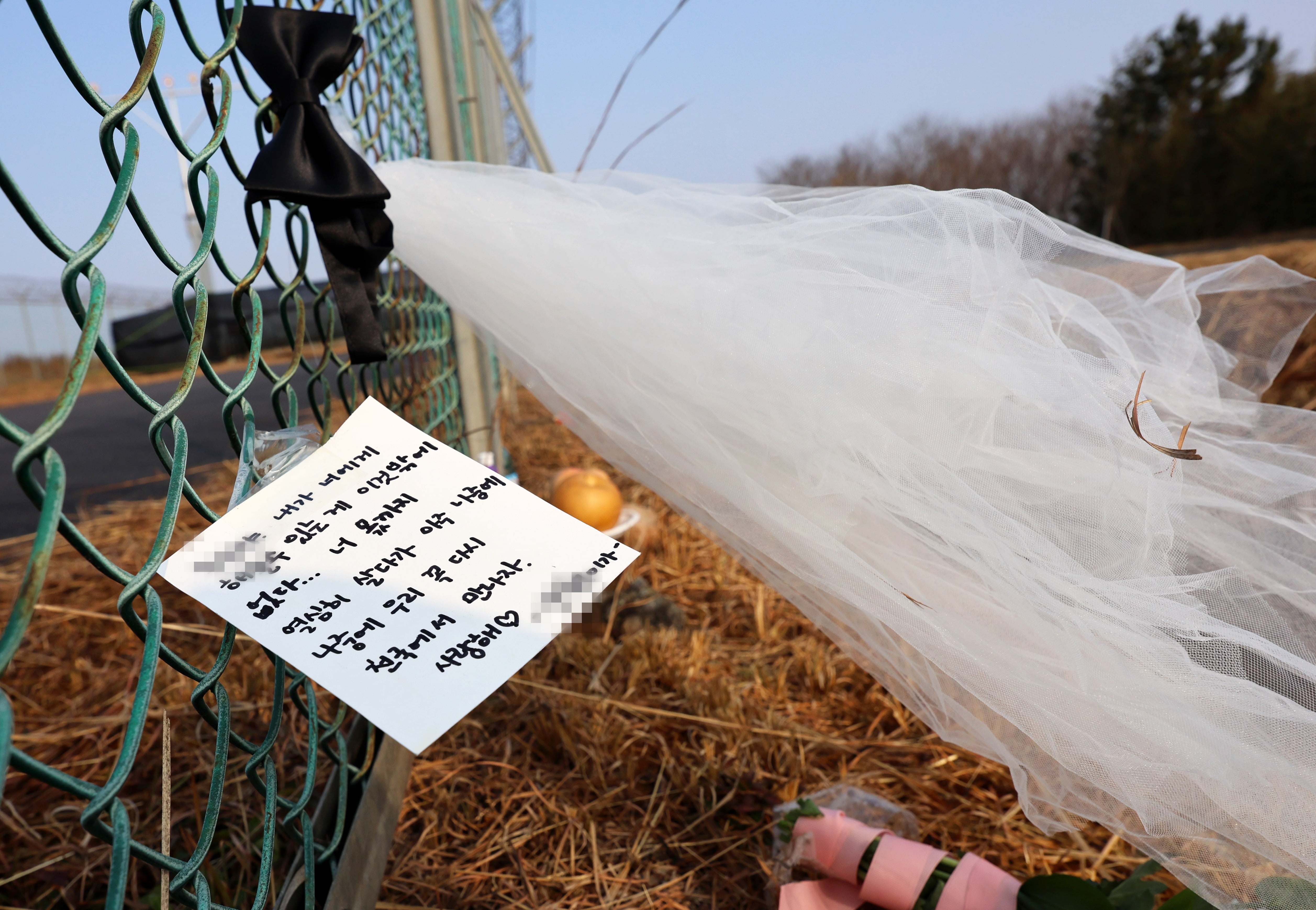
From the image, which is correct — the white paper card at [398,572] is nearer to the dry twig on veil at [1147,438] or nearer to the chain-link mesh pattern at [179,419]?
the chain-link mesh pattern at [179,419]

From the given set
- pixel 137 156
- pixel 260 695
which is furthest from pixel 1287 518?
pixel 260 695

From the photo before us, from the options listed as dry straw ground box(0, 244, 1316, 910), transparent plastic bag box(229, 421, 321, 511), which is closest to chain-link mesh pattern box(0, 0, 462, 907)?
transparent plastic bag box(229, 421, 321, 511)

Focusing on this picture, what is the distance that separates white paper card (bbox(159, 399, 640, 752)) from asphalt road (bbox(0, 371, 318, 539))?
1634 millimetres

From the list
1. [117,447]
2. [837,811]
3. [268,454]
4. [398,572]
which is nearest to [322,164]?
[268,454]

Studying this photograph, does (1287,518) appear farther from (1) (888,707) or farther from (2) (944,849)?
(1) (888,707)

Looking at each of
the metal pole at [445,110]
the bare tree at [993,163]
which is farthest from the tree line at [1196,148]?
the metal pole at [445,110]

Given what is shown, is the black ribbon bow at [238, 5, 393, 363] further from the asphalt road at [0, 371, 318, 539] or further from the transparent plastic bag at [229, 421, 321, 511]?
the asphalt road at [0, 371, 318, 539]

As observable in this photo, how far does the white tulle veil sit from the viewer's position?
23.0 inches

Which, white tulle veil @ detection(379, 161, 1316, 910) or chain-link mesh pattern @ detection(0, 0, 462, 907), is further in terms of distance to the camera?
white tulle veil @ detection(379, 161, 1316, 910)

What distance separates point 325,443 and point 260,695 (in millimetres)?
1029

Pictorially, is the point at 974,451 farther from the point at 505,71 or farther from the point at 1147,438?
the point at 505,71

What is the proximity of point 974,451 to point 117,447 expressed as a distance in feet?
17.9

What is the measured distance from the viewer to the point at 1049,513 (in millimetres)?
692

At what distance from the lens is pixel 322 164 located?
68 centimetres
